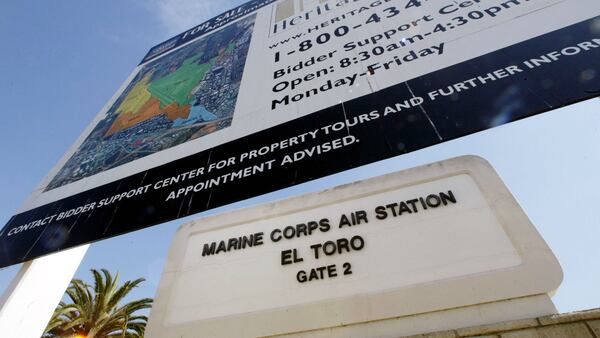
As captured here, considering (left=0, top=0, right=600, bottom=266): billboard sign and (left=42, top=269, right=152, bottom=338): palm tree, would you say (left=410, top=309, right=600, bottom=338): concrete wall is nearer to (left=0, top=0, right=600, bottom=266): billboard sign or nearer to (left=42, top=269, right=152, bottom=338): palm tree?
(left=0, top=0, right=600, bottom=266): billboard sign

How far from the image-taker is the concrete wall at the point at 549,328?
261cm

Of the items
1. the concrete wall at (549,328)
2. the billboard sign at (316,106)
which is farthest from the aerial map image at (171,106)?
the concrete wall at (549,328)

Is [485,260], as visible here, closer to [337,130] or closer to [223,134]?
[337,130]

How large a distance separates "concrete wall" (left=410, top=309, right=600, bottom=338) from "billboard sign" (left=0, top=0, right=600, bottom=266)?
170cm

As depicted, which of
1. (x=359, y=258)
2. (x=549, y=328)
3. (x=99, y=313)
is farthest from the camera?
(x=99, y=313)

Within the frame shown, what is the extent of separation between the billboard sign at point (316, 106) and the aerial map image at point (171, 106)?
0.03m

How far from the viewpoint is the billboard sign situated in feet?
9.55

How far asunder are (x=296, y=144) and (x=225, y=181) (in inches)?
32.9

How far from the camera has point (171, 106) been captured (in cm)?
523

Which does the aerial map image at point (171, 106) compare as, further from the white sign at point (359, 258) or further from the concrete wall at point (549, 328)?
the concrete wall at point (549, 328)

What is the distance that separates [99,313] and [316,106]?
14650 millimetres

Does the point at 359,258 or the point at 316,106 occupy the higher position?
the point at 316,106

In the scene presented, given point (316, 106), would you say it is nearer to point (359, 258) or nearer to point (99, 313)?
point (359, 258)

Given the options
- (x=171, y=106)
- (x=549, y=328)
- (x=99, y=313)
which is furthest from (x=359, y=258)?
(x=99, y=313)
